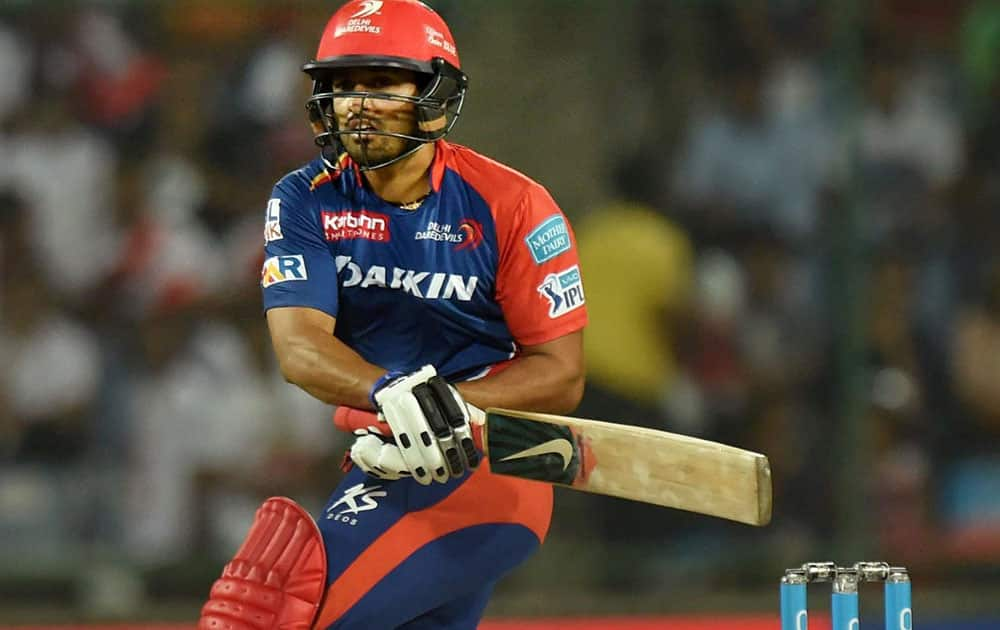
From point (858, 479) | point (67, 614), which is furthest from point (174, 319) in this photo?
point (858, 479)

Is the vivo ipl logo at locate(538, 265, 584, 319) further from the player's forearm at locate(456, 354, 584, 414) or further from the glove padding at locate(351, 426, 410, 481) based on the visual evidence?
the glove padding at locate(351, 426, 410, 481)

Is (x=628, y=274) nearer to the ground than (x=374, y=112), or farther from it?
farther from it

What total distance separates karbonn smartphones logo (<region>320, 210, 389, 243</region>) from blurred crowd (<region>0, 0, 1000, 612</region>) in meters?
2.95

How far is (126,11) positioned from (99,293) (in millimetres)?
1125

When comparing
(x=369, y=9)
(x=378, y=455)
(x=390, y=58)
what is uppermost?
(x=369, y=9)

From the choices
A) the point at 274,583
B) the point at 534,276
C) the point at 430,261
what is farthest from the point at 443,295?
the point at 274,583

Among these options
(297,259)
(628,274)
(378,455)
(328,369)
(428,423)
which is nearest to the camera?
(428,423)

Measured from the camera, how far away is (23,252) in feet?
21.4

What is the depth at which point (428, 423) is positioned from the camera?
127 inches

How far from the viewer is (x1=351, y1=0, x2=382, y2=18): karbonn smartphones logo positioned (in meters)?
3.56

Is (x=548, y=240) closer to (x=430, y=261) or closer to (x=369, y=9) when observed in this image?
(x=430, y=261)

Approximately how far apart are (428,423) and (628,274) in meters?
3.43

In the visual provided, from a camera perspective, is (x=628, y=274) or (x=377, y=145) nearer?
(x=377, y=145)

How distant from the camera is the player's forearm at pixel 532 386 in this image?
11.3 ft
